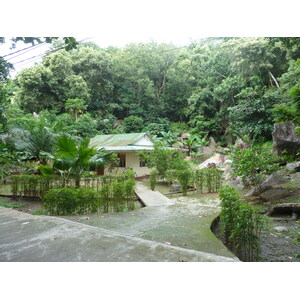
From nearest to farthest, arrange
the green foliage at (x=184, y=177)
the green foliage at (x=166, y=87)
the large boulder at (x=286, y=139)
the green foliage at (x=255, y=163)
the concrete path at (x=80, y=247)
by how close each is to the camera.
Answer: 1. the concrete path at (x=80, y=247)
2. the green foliage at (x=255, y=163)
3. the green foliage at (x=184, y=177)
4. the large boulder at (x=286, y=139)
5. the green foliage at (x=166, y=87)

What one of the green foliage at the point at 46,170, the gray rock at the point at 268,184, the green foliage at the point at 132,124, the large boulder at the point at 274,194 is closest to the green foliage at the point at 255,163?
the gray rock at the point at 268,184

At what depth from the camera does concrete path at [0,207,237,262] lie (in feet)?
7.11

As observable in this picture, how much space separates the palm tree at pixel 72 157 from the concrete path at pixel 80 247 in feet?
8.78

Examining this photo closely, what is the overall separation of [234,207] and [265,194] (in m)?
3.77

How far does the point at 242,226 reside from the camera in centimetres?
264

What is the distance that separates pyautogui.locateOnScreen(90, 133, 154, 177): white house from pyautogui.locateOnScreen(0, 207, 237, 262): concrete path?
27.8ft

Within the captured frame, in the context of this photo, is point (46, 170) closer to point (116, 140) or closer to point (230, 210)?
point (230, 210)

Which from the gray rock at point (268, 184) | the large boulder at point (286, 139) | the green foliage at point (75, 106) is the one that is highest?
the green foliage at point (75, 106)

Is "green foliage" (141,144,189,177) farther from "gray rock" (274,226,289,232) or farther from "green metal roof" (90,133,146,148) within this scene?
"gray rock" (274,226,289,232)

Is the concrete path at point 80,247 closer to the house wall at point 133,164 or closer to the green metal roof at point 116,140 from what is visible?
the house wall at point 133,164

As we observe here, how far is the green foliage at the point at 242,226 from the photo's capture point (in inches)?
104

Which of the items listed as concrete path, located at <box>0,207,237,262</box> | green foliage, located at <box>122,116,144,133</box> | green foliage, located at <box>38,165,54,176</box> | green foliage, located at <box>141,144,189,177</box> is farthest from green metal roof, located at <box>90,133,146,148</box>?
concrete path, located at <box>0,207,237,262</box>

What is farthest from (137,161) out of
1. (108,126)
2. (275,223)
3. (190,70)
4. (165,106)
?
(190,70)

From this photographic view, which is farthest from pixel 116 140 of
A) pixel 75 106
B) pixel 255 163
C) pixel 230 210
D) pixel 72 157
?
pixel 230 210
